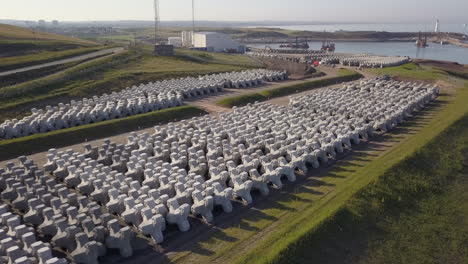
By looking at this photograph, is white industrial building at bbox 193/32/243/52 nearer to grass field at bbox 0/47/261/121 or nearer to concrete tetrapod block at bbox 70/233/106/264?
grass field at bbox 0/47/261/121

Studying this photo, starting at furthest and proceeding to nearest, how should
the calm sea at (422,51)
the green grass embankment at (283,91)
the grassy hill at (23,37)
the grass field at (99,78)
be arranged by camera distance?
the calm sea at (422,51), the grassy hill at (23,37), the green grass embankment at (283,91), the grass field at (99,78)

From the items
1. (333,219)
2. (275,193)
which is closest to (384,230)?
(333,219)

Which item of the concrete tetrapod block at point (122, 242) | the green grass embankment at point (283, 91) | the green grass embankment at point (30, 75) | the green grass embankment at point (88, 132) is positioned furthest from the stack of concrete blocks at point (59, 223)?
the green grass embankment at point (30, 75)

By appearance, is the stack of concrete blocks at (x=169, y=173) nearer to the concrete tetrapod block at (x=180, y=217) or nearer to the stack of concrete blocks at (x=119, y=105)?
the concrete tetrapod block at (x=180, y=217)

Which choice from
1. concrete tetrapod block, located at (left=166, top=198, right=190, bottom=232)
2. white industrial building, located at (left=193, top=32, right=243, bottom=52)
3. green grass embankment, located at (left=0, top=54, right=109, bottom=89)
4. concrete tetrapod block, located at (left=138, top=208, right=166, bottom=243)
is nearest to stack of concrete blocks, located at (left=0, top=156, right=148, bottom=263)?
concrete tetrapod block, located at (left=138, top=208, right=166, bottom=243)

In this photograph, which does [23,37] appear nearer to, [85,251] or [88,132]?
[88,132]

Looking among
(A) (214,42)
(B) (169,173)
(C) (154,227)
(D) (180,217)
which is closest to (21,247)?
(C) (154,227)
